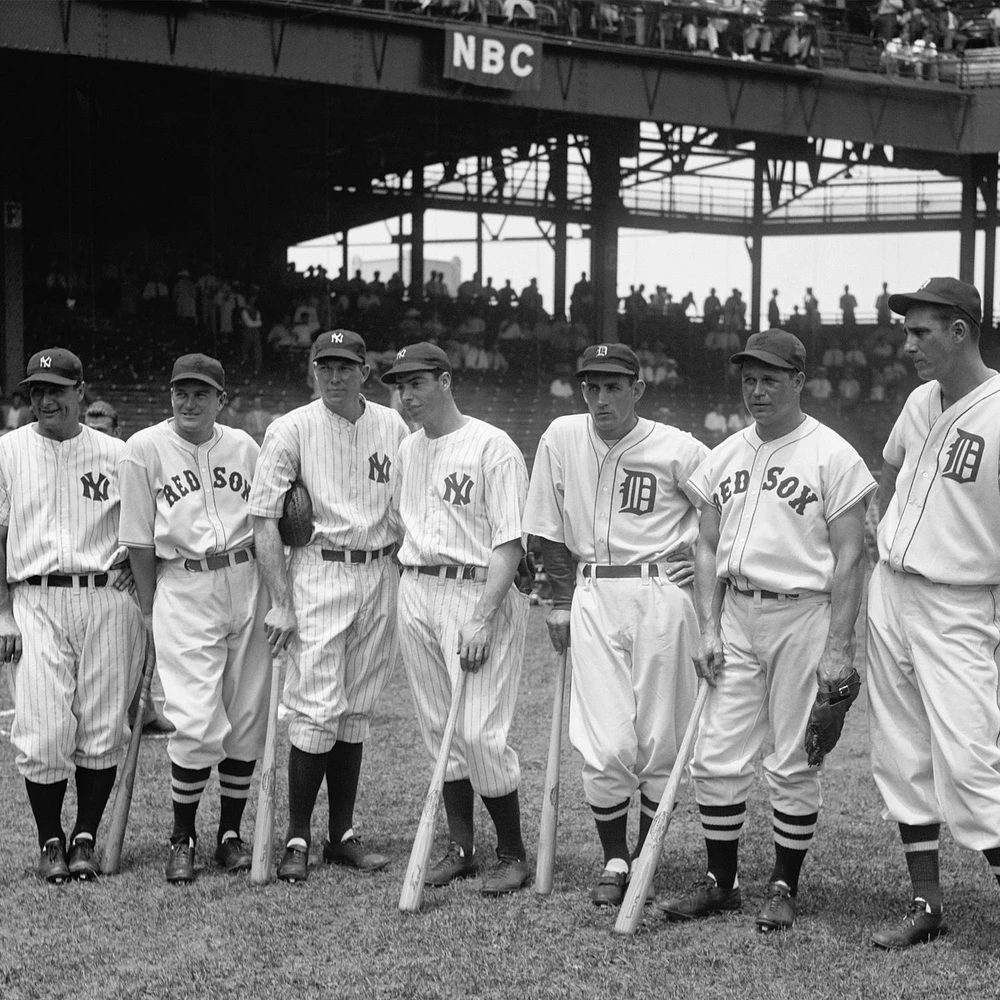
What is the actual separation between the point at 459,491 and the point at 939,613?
1841 millimetres

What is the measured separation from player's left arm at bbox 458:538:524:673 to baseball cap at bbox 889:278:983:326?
1669mm

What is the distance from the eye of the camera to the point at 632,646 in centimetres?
493

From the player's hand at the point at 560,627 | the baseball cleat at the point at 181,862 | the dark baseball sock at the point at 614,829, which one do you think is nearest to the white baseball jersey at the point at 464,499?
the player's hand at the point at 560,627

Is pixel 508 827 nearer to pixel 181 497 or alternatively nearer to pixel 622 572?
pixel 622 572

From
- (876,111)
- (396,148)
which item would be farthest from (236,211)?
(876,111)

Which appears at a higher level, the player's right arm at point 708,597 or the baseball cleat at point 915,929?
the player's right arm at point 708,597

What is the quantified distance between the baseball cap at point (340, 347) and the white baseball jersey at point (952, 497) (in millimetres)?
2145

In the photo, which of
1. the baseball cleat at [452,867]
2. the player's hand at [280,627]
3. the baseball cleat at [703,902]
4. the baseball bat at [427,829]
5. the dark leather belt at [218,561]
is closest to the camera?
the baseball cleat at [703,902]

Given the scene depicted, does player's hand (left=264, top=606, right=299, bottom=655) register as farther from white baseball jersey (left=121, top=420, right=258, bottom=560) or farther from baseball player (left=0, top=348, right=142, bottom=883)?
baseball player (left=0, top=348, right=142, bottom=883)

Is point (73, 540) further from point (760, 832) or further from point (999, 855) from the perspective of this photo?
point (999, 855)

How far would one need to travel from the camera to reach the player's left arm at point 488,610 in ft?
16.5

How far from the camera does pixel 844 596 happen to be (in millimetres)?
4480

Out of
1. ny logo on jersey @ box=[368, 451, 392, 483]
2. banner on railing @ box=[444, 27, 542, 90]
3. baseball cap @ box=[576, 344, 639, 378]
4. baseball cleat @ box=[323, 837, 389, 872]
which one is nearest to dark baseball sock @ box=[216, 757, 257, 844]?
baseball cleat @ box=[323, 837, 389, 872]

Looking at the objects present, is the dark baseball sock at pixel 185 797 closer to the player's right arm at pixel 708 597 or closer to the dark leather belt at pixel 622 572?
the dark leather belt at pixel 622 572
